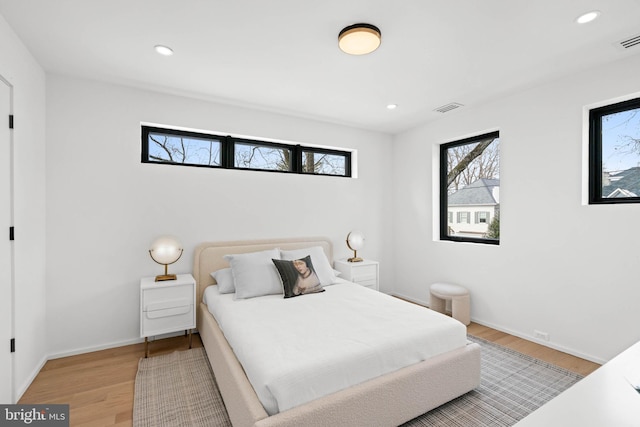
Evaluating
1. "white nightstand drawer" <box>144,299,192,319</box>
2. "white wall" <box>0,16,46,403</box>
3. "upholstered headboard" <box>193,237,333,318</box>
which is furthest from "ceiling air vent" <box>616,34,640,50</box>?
"white wall" <box>0,16,46,403</box>

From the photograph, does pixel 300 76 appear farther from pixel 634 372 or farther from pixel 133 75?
pixel 634 372

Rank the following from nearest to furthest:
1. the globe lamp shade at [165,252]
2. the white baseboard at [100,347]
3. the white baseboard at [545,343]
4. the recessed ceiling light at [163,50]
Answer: the recessed ceiling light at [163,50] < the white baseboard at [545,343] < the white baseboard at [100,347] < the globe lamp shade at [165,252]

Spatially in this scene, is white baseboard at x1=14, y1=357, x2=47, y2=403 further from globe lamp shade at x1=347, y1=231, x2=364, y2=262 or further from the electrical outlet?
the electrical outlet

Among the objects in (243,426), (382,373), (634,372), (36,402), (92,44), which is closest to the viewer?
(634,372)

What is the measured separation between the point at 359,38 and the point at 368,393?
2.22m

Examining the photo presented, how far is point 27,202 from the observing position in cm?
230

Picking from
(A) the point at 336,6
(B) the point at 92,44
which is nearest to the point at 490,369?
(A) the point at 336,6

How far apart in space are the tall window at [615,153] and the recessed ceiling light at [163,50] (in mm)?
3636

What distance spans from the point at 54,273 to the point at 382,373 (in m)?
2.95

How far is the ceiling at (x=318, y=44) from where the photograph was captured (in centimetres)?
186

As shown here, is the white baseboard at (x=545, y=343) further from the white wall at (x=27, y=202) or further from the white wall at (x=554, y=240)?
the white wall at (x=27, y=202)

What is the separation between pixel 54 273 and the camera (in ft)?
8.83

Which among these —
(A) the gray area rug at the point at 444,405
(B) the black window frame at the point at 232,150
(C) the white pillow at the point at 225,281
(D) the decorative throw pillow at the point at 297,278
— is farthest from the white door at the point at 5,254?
(D) the decorative throw pillow at the point at 297,278

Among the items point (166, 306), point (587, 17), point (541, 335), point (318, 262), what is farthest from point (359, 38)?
point (541, 335)
